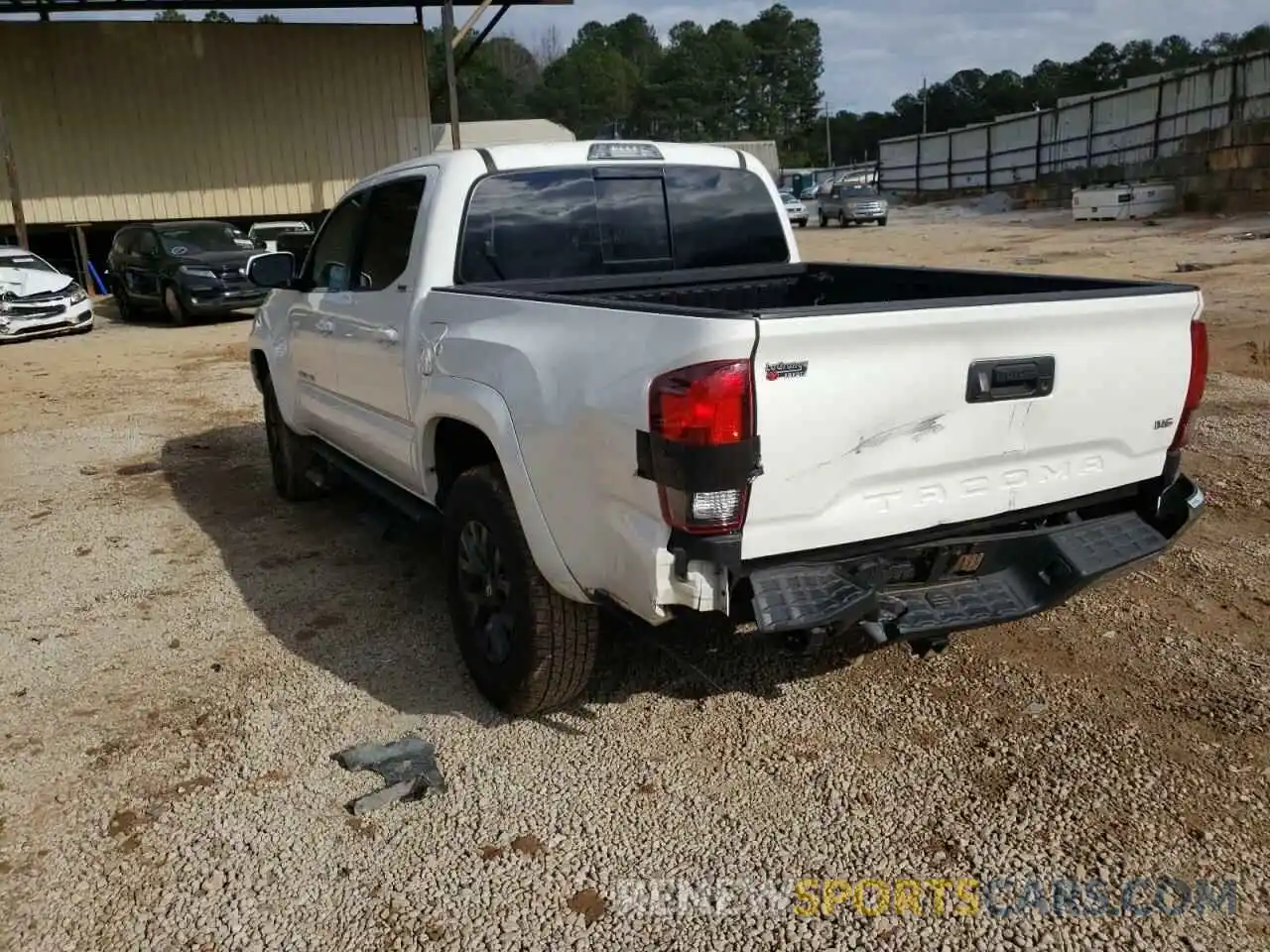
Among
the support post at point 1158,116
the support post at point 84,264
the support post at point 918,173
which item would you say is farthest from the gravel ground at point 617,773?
the support post at point 918,173

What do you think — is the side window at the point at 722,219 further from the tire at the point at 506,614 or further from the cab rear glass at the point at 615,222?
the tire at the point at 506,614

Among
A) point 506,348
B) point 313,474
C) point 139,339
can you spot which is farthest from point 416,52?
point 506,348

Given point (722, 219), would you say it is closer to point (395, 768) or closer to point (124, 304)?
point (395, 768)

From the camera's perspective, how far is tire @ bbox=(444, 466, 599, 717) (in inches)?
138

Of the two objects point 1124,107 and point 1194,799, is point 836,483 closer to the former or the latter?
point 1194,799

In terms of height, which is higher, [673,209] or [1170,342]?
[673,209]

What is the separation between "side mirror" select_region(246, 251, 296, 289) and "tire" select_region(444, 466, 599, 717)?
7.85 feet

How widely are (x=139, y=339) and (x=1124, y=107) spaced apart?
35.7 metres

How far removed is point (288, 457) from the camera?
6.58m

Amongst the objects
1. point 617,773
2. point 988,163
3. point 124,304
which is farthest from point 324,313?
point 988,163

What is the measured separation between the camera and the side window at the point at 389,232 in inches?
176

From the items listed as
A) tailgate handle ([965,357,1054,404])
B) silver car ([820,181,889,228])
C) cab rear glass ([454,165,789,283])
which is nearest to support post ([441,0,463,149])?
cab rear glass ([454,165,789,283])

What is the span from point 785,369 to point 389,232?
8.35ft

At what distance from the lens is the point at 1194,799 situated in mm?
3111
